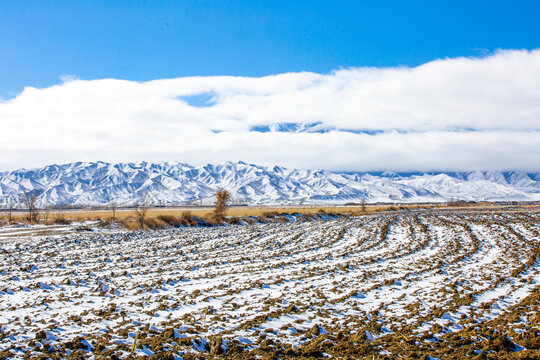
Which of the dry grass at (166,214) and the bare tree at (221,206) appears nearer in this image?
the dry grass at (166,214)

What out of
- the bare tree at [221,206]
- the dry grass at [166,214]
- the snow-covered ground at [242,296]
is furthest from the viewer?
the bare tree at [221,206]

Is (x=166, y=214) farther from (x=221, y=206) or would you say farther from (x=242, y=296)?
(x=242, y=296)

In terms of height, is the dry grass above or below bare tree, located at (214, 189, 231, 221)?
below

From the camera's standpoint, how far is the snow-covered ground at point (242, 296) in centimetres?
888

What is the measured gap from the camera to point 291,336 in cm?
913

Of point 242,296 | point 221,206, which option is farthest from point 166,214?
point 242,296

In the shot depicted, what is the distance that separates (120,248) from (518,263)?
23912 mm

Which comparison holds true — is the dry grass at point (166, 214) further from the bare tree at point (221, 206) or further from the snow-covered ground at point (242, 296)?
the snow-covered ground at point (242, 296)

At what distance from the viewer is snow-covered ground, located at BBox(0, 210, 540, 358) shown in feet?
29.1

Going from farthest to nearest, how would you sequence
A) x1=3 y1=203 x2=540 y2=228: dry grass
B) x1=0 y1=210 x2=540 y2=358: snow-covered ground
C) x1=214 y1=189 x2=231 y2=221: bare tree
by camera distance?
1. x1=214 y1=189 x2=231 y2=221: bare tree
2. x1=3 y1=203 x2=540 y2=228: dry grass
3. x1=0 y1=210 x2=540 y2=358: snow-covered ground

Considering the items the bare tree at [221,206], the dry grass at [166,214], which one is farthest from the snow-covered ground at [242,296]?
the bare tree at [221,206]

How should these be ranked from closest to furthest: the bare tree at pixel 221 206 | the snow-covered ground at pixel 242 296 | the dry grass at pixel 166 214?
the snow-covered ground at pixel 242 296 < the dry grass at pixel 166 214 < the bare tree at pixel 221 206

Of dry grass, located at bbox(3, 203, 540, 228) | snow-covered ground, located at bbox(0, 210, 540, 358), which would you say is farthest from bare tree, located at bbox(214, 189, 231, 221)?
snow-covered ground, located at bbox(0, 210, 540, 358)

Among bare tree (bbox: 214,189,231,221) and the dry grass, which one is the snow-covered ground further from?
bare tree (bbox: 214,189,231,221)
